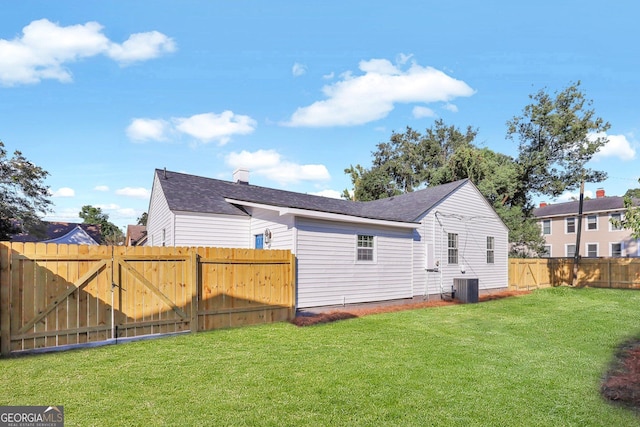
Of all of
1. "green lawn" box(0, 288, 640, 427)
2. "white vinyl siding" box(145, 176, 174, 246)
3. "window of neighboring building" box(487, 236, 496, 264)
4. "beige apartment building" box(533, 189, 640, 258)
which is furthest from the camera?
"beige apartment building" box(533, 189, 640, 258)

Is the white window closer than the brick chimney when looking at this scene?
Answer: No

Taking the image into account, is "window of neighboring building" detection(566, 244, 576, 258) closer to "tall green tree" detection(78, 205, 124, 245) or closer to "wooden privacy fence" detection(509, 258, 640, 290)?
"wooden privacy fence" detection(509, 258, 640, 290)

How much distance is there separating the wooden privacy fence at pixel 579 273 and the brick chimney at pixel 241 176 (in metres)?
14.5

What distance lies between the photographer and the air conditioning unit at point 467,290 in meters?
14.0

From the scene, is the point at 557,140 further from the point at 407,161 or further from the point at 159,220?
the point at 159,220

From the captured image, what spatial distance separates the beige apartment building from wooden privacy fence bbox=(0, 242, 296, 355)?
3046 cm

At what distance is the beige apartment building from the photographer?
91.1 feet

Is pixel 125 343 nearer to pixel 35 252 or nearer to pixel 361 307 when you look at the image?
pixel 35 252

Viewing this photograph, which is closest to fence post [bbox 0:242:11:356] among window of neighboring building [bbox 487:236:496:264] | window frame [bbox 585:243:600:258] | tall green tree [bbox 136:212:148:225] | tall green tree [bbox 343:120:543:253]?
window of neighboring building [bbox 487:236:496:264]

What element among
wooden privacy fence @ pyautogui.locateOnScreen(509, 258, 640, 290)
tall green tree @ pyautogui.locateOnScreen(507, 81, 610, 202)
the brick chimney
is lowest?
wooden privacy fence @ pyautogui.locateOnScreen(509, 258, 640, 290)

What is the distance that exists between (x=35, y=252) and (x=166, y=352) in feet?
9.66

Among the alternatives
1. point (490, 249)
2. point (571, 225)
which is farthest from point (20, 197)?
point (571, 225)

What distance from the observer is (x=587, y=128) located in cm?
2602

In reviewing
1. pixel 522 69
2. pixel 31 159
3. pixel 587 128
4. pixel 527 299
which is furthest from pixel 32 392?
pixel 587 128
